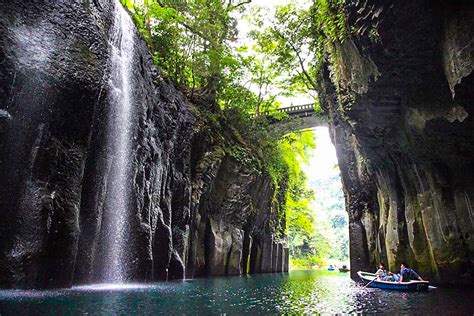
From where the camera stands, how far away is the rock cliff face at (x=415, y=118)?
961 centimetres

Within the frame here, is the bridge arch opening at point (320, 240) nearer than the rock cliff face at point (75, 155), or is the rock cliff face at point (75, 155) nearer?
the rock cliff face at point (75, 155)

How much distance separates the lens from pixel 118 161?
13781 millimetres

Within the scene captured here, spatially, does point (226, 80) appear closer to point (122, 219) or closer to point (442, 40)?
point (122, 219)

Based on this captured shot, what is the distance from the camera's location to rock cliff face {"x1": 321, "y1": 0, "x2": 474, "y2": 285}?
31.5 ft

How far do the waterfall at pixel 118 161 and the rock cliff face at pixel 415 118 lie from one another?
8699 mm

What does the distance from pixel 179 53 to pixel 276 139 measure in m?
11.5

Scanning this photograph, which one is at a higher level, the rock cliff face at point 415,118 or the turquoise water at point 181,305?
the rock cliff face at point 415,118

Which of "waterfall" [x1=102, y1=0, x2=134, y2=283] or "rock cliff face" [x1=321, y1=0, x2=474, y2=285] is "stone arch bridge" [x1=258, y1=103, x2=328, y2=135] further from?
"waterfall" [x1=102, y1=0, x2=134, y2=283]

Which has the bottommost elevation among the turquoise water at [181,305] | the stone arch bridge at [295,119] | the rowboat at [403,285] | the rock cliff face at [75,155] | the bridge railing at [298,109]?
the turquoise water at [181,305]

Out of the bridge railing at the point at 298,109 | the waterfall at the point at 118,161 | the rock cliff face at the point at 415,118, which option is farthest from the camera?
the bridge railing at the point at 298,109

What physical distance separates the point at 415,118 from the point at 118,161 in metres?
11.5

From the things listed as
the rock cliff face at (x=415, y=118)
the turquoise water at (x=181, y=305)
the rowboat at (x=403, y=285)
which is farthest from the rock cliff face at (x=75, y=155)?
the rowboat at (x=403, y=285)

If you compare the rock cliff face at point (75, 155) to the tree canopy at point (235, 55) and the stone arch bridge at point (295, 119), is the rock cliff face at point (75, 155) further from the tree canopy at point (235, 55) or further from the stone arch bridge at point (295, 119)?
the stone arch bridge at point (295, 119)

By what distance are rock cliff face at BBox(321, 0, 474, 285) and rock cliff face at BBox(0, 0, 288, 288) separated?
8.73 m
